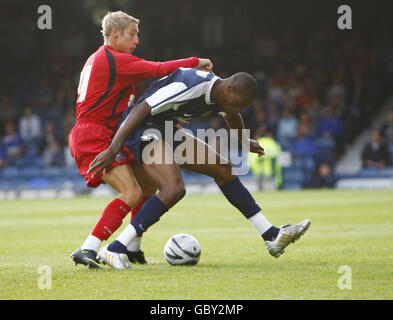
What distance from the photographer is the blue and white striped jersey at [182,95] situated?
19.6 ft

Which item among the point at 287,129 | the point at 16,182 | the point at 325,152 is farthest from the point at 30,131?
the point at 325,152

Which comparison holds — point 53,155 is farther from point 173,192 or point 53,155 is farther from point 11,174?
point 173,192

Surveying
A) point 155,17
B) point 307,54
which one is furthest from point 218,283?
point 155,17

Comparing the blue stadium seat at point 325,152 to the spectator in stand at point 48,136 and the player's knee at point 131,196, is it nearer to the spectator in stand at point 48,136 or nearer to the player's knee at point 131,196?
the spectator in stand at point 48,136

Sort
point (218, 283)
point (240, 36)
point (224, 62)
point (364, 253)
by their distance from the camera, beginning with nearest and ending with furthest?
point (218, 283) → point (364, 253) → point (224, 62) → point (240, 36)

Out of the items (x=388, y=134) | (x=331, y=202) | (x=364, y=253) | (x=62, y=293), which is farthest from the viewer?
(x=388, y=134)

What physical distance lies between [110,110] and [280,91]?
16.9 meters

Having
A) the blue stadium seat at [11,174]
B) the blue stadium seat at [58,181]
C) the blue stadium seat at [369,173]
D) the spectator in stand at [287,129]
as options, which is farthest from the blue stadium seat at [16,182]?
the blue stadium seat at [369,173]

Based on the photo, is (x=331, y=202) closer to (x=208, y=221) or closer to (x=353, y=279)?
(x=208, y=221)

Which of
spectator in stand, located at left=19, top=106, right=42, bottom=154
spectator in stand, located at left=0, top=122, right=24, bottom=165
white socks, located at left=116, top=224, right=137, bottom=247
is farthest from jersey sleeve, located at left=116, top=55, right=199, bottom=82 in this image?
spectator in stand, located at left=19, top=106, right=42, bottom=154

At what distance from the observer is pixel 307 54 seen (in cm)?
2477

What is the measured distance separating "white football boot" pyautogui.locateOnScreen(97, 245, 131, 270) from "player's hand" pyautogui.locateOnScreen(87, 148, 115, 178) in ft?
2.27

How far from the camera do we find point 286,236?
6.20m

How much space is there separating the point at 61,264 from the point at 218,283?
189cm
